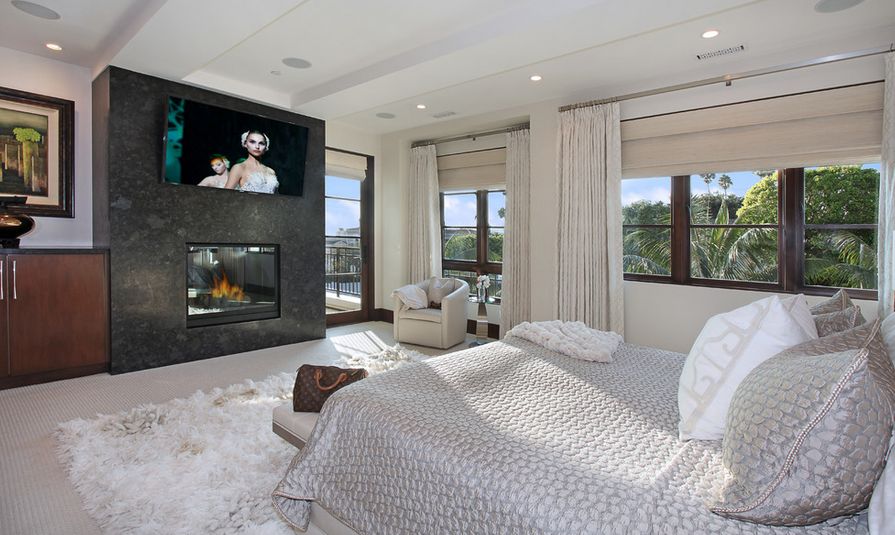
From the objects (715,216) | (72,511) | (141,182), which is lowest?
(72,511)

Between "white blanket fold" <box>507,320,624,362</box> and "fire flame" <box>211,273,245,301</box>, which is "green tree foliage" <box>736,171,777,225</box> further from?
"fire flame" <box>211,273,245,301</box>

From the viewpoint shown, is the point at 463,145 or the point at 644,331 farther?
the point at 463,145

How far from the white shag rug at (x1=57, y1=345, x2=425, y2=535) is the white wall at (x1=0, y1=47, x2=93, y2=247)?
198 centimetres

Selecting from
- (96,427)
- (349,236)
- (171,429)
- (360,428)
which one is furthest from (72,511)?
(349,236)

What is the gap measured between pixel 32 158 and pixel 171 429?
282cm

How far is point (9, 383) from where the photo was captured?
357 cm

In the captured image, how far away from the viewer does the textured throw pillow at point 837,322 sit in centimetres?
A: 158

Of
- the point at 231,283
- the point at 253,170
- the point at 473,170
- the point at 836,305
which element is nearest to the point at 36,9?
the point at 253,170

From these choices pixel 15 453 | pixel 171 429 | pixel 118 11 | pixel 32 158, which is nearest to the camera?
pixel 15 453

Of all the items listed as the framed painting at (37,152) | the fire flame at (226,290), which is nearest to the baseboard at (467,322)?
the fire flame at (226,290)

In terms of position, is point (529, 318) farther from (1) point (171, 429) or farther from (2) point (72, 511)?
(2) point (72, 511)

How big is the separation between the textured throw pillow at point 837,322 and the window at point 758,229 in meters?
2.43

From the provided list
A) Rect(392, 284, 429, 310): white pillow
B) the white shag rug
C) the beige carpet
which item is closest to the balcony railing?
the beige carpet

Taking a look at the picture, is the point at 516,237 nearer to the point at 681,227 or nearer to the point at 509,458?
the point at 681,227
